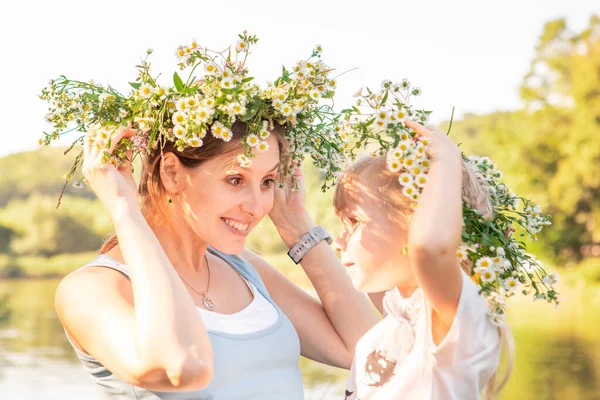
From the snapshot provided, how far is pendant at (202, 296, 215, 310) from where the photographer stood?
95.9 inches

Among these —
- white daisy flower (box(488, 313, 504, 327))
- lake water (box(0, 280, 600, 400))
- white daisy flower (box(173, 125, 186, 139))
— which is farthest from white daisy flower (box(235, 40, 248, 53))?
lake water (box(0, 280, 600, 400))

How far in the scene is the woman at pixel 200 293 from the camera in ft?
6.53

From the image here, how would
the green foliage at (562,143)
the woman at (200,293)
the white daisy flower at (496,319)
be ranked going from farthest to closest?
1. the green foliage at (562,143)
2. the woman at (200,293)
3. the white daisy flower at (496,319)

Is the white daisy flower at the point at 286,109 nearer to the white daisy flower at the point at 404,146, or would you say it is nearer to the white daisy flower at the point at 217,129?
the white daisy flower at the point at 217,129

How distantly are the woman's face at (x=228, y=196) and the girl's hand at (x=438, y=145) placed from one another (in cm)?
55

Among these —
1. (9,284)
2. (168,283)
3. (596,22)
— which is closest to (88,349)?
(168,283)

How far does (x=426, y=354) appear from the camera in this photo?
1.87 meters

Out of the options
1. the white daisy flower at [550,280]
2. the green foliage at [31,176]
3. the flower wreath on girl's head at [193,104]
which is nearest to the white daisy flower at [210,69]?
the flower wreath on girl's head at [193,104]

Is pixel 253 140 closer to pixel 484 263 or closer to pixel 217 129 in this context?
pixel 217 129

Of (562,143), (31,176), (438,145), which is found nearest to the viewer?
(438,145)

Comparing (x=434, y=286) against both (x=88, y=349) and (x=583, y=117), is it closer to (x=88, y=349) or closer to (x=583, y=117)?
(x=88, y=349)

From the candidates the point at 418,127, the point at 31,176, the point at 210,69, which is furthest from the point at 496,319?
the point at 31,176

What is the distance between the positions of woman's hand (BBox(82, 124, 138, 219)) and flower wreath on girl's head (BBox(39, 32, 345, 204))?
0.08 ft

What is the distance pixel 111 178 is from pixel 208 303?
52 cm
